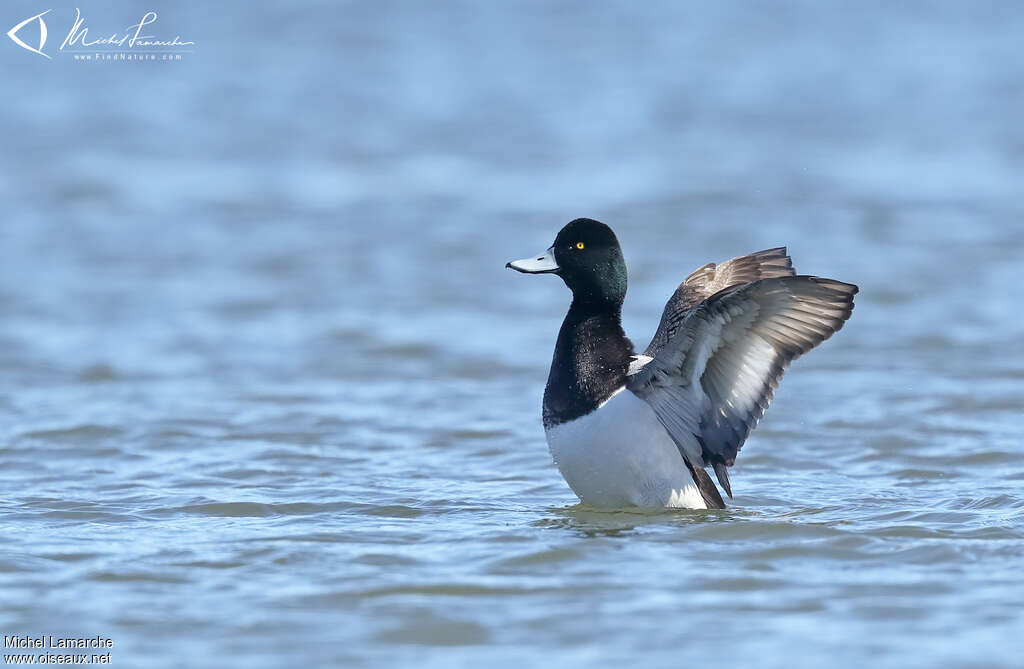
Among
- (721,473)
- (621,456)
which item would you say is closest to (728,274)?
(721,473)

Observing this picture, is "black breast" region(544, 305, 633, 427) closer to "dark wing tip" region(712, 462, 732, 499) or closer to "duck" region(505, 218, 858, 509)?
"duck" region(505, 218, 858, 509)

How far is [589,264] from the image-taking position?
6.98 metres

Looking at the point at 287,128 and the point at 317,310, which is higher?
the point at 287,128

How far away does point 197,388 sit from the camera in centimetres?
1002

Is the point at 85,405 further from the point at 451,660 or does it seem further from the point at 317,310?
the point at 451,660

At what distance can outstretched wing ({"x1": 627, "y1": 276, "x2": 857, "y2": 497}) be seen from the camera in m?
6.27

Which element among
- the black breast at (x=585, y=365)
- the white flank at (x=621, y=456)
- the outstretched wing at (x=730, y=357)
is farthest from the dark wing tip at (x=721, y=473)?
the black breast at (x=585, y=365)

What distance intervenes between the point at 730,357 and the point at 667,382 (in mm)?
303

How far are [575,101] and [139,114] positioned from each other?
6.11m

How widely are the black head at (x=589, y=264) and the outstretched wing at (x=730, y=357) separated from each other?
426 millimetres

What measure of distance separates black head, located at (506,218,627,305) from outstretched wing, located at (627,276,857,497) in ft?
1.40

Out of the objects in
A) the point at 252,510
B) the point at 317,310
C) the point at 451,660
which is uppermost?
the point at 317,310

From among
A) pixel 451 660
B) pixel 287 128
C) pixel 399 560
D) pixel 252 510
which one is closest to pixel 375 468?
pixel 252 510

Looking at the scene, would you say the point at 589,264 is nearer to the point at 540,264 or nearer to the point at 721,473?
the point at 540,264
